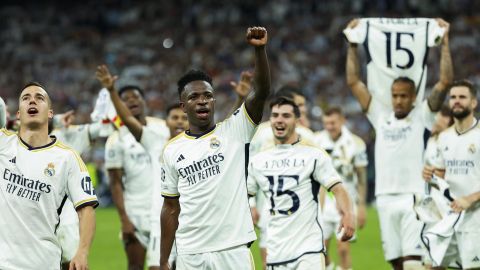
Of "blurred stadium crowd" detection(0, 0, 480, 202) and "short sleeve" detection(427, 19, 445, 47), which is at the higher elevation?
"blurred stadium crowd" detection(0, 0, 480, 202)

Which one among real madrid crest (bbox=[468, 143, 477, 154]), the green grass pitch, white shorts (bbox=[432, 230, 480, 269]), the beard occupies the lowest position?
the green grass pitch

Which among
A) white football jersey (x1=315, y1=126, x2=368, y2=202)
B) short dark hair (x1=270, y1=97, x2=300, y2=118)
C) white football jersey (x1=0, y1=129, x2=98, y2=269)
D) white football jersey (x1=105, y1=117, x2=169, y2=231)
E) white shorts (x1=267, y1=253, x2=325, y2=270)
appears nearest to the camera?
white football jersey (x1=0, y1=129, x2=98, y2=269)

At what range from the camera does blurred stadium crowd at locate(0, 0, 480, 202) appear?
31.9 metres

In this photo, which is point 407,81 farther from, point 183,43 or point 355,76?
point 183,43

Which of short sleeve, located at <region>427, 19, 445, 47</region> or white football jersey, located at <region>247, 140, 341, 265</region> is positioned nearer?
white football jersey, located at <region>247, 140, 341, 265</region>

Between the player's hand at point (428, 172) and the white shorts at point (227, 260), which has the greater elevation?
the player's hand at point (428, 172)

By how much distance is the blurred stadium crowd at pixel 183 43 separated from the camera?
1255 inches

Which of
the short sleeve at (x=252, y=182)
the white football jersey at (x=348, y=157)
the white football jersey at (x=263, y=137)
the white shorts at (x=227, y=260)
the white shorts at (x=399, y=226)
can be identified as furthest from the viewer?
the white football jersey at (x=348, y=157)

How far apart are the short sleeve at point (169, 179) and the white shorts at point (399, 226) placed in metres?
4.18

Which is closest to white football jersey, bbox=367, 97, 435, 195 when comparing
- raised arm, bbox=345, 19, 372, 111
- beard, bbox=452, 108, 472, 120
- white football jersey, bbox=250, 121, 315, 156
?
raised arm, bbox=345, 19, 372, 111

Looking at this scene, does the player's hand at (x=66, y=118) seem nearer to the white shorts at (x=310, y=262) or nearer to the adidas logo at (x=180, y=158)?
the white shorts at (x=310, y=262)

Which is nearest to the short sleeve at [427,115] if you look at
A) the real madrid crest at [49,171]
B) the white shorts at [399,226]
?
the white shorts at [399,226]

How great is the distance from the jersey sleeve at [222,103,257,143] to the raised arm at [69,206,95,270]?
1.28m

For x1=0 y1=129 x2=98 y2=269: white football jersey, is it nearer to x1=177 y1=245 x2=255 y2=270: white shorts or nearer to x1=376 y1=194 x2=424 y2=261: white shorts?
x1=177 y1=245 x2=255 y2=270: white shorts
